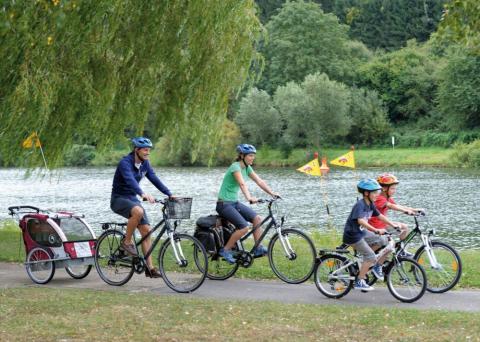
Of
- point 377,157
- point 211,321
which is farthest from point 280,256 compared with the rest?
point 377,157

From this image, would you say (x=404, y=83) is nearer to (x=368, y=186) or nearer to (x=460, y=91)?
(x=460, y=91)

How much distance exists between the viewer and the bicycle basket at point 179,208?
963 centimetres

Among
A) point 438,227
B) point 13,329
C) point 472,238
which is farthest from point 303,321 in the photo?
point 438,227

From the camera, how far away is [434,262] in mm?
9109

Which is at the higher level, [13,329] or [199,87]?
[199,87]

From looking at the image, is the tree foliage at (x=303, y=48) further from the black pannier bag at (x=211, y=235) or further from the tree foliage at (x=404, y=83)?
the black pannier bag at (x=211, y=235)

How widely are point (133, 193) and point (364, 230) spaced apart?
9.46 ft

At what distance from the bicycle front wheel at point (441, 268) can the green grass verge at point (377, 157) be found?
50.1m

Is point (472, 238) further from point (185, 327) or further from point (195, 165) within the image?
point (195, 165)

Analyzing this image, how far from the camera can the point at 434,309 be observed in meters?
8.33

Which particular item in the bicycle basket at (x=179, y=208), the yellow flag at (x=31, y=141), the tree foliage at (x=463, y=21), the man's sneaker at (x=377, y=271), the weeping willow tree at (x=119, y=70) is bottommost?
the man's sneaker at (x=377, y=271)

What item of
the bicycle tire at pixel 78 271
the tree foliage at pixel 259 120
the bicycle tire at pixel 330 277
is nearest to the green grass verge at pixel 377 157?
the tree foliage at pixel 259 120

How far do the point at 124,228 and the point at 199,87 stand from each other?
15.0 ft

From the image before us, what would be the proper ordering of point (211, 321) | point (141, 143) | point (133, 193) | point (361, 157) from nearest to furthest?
point (211, 321) → point (141, 143) → point (133, 193) → point (361, 157)
